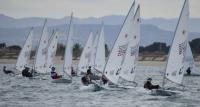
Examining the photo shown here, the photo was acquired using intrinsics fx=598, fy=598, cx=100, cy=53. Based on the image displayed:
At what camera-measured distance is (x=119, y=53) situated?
45531 millimetres

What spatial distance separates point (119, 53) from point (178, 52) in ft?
16.5

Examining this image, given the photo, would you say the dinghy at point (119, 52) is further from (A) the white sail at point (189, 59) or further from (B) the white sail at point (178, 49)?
(A) the white sail at point (189, 59)

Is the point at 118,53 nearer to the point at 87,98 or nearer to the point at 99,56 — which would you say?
the point at 87,98

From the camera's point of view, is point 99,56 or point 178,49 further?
point 99,56

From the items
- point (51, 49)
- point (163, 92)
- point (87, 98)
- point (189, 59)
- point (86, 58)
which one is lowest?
point (87, 98)

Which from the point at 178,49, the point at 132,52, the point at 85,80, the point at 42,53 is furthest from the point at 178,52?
the point at 42,53

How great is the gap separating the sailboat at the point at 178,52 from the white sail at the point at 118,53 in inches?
152

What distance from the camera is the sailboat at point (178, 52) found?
4146 cm

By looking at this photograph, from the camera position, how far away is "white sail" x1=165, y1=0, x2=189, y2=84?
41.5 metres

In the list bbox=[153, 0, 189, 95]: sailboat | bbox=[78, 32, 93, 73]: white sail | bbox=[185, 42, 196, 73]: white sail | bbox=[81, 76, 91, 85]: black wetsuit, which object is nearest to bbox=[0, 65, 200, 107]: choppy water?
bbox=[81, 76, 91, 85]: black wetsuit

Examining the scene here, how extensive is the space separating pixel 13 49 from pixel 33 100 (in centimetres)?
15368

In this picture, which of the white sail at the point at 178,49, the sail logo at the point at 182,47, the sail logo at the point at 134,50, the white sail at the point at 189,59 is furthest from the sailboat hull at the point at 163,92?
the white sail at the point at 189,59

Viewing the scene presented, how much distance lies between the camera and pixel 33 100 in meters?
43.3

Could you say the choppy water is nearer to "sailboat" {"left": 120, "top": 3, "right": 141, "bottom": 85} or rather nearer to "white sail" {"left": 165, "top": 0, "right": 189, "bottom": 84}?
"sailboat" {"left": 120, "top": 3, "right": 141, "bottom": 85}
